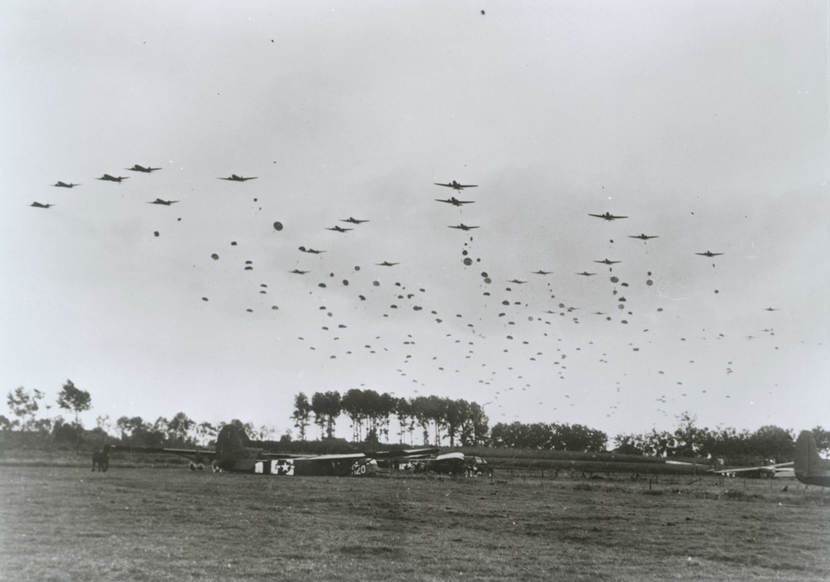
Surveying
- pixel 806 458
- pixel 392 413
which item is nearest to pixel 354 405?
pixel 392 413

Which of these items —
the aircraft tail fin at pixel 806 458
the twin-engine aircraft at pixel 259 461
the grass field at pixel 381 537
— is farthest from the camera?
the twin-engine aircraft at pixel 259 461

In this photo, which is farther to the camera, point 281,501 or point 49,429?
point 49,429

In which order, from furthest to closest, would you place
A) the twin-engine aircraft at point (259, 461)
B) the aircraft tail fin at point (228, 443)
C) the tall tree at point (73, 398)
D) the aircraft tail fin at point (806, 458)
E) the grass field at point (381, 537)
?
the tall tree at point (73, 398)
the twin-engine aircraft at point (259, 461)
the aircraft tail fin at point (228, 443)
the aircraft tail fin at point (806, 458)
the grass field at point (381, 537)

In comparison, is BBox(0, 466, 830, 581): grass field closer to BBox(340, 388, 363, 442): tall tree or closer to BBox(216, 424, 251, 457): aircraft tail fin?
BBox(216, 424, 251, 457): aircraft tail fin

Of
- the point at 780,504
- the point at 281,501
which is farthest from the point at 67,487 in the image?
the point at 780,504

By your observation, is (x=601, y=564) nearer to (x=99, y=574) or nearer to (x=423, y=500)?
(x=99, y=574)

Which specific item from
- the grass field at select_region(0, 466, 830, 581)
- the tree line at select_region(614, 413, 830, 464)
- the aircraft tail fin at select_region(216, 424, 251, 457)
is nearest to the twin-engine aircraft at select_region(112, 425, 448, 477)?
the aircraft tail fin at select_region(216, 424, 251, 457)

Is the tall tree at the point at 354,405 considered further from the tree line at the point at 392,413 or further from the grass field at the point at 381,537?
the grass field at the point at 381,537

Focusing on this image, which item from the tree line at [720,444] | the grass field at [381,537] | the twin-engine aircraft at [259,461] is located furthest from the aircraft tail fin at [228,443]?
the tree line at [720,444]
